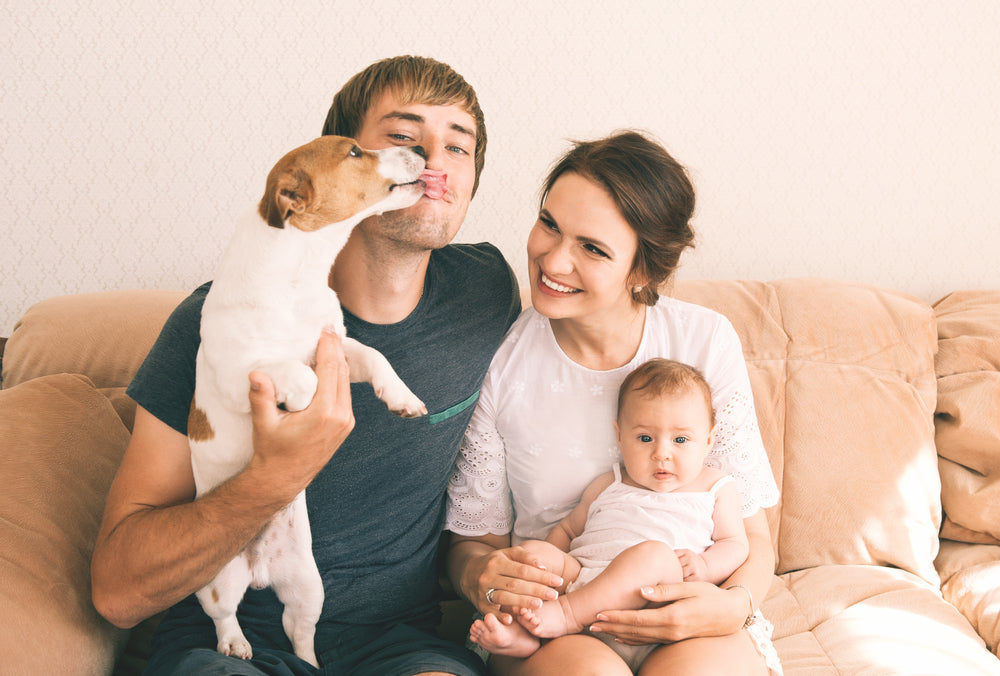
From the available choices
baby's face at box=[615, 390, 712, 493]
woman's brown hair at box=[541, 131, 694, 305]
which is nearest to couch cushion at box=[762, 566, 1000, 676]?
baby's face at box=[615, 390, 712, 493]

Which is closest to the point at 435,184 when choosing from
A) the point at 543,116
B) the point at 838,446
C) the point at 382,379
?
the point at 382,379

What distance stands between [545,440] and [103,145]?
1.68 metres

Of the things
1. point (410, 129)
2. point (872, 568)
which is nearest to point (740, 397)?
point (872, 568)

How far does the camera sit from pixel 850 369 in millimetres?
1994

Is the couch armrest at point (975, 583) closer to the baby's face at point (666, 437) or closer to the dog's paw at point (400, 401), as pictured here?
the baby's face at point (666, 437)

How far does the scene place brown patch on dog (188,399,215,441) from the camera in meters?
1.09

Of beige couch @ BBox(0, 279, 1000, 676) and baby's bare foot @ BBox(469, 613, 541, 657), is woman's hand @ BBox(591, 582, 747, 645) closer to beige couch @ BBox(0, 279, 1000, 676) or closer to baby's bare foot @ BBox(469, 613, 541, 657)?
baby's bare foot @ BBox(469, 613, 541, 657)

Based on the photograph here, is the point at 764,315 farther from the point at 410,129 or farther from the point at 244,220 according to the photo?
the point at 244,220

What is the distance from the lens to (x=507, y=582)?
1.26 meters

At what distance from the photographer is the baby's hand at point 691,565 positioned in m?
1.34

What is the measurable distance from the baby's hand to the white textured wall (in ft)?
4.11

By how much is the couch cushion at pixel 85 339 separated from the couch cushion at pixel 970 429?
223 cm

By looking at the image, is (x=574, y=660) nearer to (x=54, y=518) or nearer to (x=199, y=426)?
(x=199, y=426)

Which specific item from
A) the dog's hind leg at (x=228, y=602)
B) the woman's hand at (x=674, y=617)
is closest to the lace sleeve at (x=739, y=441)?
the woman's hand at (x=674, y=617)
